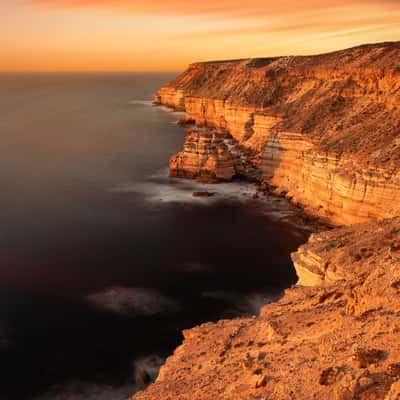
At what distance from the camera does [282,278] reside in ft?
91.8

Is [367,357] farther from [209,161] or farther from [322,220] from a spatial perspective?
[209,161]

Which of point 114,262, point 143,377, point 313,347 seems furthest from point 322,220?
point 313,347

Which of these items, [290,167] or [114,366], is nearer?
[114,366]

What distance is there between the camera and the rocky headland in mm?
10445

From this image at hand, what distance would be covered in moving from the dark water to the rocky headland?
4.45 metres

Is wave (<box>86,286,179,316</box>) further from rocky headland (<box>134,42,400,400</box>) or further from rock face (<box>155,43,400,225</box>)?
rock face (<box>155,43,400,225</box>)

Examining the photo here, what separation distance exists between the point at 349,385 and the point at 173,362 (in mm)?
6804

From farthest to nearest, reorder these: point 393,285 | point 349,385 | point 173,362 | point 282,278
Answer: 1. point 282,278
2. point 173,362
3. point 393,285
4. point 349,385

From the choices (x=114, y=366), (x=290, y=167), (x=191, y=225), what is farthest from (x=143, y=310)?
(x=290, y=167)

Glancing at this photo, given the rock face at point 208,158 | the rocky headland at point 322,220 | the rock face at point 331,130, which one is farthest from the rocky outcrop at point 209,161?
the rock face at point 331,130

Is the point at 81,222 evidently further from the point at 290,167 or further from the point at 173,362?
the point at 173,362

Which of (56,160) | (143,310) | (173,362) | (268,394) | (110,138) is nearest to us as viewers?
(268,394)

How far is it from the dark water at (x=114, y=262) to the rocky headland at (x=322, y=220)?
445cm

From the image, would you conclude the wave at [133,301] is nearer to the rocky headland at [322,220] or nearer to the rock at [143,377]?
the rock at [143,377]
